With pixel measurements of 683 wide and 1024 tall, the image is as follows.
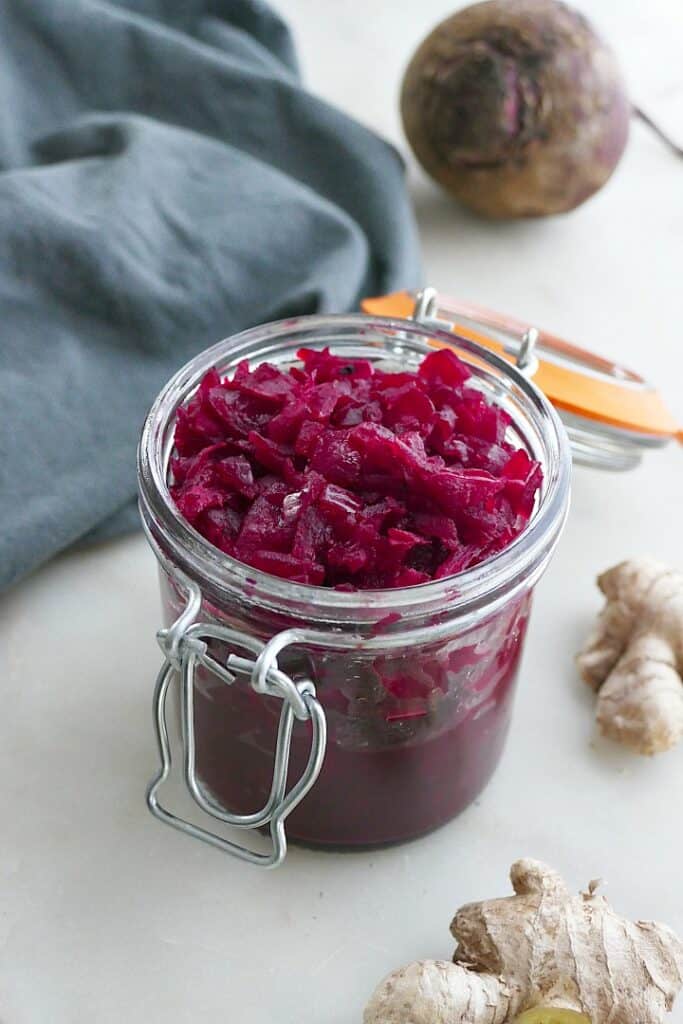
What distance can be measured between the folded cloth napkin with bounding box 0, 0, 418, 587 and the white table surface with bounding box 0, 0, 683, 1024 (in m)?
0.11

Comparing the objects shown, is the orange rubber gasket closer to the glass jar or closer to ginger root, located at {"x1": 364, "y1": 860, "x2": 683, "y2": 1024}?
the glass jar

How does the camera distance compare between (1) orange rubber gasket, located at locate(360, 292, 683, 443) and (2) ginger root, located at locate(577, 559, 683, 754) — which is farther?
(1) orange rubber gasket, located at locate(360, 292, 683, 443)

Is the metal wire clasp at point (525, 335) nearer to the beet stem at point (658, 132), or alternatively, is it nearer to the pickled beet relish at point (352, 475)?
the pickled beet relish at point (352, 475)

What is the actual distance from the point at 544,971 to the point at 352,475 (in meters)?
0.37

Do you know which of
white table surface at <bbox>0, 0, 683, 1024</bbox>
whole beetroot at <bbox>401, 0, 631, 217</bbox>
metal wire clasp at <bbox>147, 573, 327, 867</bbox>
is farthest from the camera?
whole beetroot at <bbox>401, 0, 631, 217</bbox>

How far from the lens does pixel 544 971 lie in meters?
0.89

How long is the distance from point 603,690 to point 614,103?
2.51ft

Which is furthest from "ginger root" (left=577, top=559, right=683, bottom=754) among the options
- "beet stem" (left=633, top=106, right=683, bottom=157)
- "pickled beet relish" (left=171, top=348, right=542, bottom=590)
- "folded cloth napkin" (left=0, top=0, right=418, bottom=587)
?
"beet stem" (left=633, top=106, right=683, bottom=157)

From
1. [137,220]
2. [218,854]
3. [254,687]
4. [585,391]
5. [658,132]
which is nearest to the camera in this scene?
[254,687]

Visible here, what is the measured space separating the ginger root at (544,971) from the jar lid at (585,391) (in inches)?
18.2

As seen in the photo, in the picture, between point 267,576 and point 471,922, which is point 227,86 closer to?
point 267,576

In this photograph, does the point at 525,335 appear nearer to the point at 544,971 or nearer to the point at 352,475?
the point at 352,475

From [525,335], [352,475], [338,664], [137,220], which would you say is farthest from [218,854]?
[137,220]

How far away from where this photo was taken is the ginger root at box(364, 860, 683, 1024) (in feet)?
2.81
